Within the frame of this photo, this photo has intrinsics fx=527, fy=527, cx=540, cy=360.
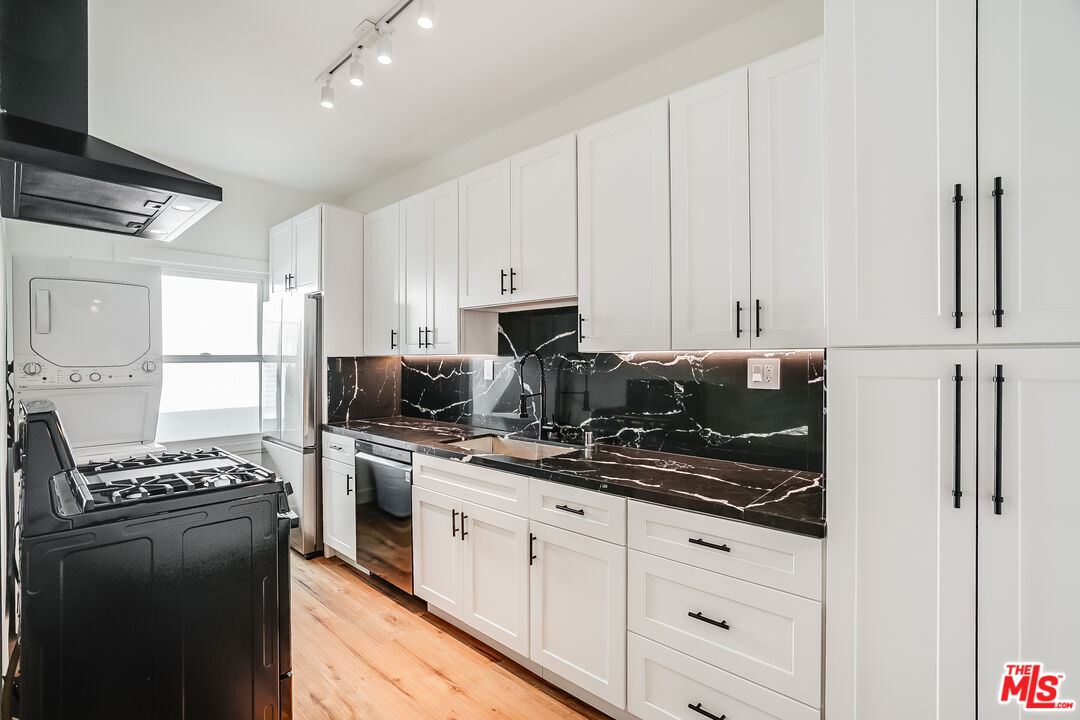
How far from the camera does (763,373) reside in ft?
6.84

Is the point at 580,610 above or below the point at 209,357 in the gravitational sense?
below

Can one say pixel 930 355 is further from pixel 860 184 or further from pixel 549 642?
pixel 549 642

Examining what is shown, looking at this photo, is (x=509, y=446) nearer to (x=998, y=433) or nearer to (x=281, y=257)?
(x=998, y=433)

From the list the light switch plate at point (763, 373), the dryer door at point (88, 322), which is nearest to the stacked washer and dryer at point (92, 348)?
the dryer door at point (88, 322)

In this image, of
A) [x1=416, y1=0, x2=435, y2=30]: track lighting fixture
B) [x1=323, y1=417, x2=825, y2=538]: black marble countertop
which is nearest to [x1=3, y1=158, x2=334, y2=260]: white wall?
[x1=323, y1=417, x2=825, y2=538]: black marble countertop

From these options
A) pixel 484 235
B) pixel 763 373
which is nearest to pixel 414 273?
pixel 484 235

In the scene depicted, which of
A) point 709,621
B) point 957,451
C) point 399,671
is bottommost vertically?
point 399,671

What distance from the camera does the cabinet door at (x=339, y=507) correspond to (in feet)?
10.5

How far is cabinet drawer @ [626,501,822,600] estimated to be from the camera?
1.44 meters

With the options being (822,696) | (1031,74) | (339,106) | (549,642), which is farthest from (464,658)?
(339,106)

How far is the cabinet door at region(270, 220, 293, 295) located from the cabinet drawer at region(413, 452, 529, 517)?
1997 millimetres

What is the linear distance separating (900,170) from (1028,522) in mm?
839

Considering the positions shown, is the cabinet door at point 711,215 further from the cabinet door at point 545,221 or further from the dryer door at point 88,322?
the dryer door at point 88,322

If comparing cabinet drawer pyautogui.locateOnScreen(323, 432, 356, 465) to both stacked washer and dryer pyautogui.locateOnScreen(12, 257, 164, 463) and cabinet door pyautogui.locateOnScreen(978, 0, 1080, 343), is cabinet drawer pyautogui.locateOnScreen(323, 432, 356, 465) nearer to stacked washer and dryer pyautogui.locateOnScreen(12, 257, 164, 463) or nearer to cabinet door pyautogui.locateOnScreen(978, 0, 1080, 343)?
stacked washer and dryer pyautogui.locateOnScreen(12, 257, 164, 463)
